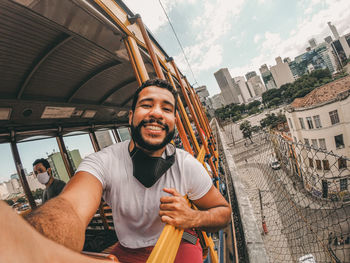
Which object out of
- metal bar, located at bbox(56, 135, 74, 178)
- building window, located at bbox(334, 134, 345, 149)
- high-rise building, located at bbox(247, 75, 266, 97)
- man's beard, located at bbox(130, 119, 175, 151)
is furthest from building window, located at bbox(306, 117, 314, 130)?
high-rise building, located at bbox(247, 75, 266, 97)

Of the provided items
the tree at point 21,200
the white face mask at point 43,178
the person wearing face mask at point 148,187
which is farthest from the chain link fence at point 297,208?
the tree at point 21,200

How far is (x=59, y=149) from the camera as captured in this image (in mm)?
4934

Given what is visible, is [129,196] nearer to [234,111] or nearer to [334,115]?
[334,115]

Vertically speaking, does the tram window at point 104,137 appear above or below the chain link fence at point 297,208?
above

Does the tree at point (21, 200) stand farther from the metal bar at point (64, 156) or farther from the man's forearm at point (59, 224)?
the man's forearm at point (59, 224)

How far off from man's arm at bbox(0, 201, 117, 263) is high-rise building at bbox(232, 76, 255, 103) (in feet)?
449

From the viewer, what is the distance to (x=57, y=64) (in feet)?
10.6

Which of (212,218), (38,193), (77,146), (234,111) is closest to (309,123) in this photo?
(77,146)

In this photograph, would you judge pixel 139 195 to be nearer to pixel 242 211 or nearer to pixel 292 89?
pixel 242 211

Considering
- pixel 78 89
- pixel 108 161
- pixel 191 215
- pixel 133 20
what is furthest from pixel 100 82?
pixel 191 215

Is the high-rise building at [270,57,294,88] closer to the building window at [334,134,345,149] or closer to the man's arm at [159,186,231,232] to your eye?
the building window at [334,134,345,149]

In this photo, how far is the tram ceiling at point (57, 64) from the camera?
190 centimetres

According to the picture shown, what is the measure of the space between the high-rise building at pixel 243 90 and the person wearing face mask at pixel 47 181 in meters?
135

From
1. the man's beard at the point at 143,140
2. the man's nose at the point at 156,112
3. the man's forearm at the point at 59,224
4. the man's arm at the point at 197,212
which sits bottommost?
the man's arm at the point at 197,212
